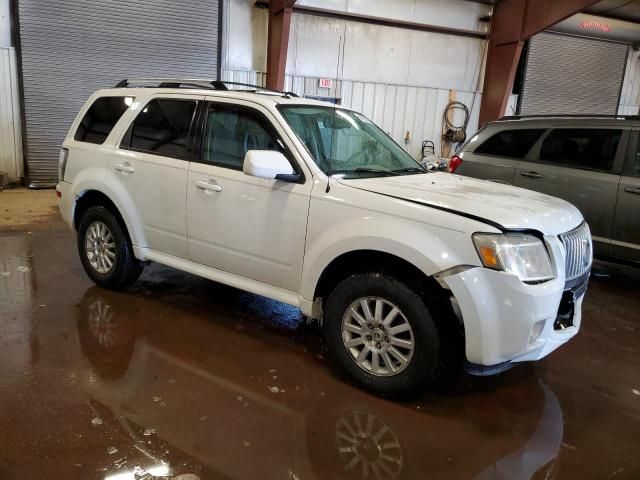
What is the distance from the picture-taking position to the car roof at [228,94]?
3760 millimetres

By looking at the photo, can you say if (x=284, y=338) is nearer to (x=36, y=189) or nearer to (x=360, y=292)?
(x=360, y=292)

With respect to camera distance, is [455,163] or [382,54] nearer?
[455,163]

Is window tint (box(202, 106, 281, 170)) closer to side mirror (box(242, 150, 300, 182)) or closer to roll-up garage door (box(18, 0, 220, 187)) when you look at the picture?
side mirror (box(242, 150, 300, 182))

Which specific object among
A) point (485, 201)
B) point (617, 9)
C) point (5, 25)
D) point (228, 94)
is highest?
point (617, 9)

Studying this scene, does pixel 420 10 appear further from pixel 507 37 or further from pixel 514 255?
pixel 514 255

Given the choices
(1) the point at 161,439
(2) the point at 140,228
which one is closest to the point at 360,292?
(1) the point at 161,439

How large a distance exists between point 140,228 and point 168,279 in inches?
37.4

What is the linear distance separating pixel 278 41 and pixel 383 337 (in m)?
8.52

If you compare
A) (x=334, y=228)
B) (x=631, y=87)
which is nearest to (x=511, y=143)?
(x=334, y=228)

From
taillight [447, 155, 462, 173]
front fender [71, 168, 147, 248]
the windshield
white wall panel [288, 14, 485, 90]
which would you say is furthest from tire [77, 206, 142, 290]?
white wall panel [288, 14, 485, 90]

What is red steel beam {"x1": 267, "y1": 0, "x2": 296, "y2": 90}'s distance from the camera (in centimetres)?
1001

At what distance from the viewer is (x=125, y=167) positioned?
426cm

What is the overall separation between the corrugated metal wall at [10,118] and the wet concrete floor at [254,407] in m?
6.23

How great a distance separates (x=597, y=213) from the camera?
218 inches
